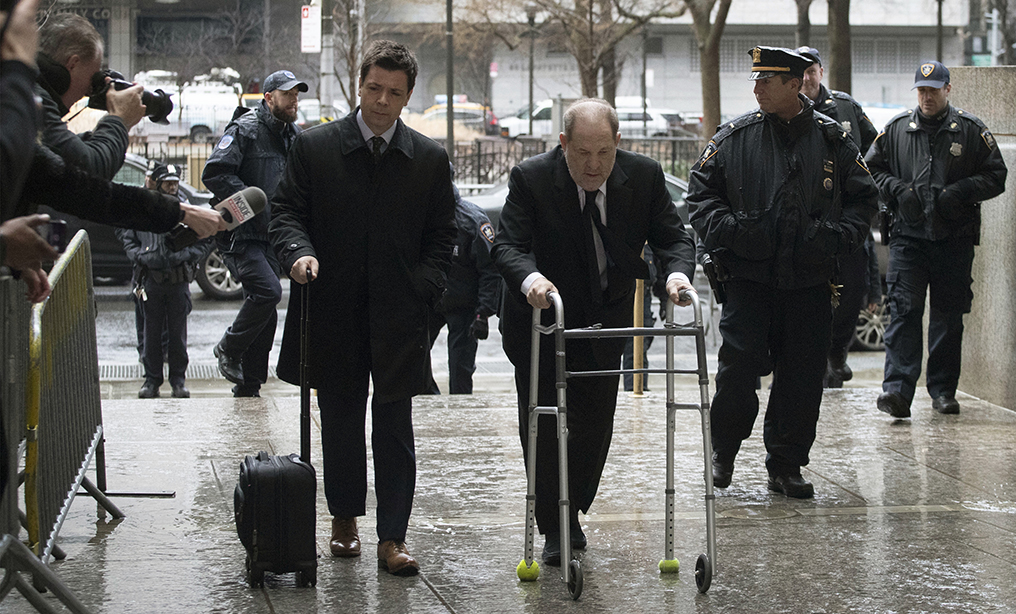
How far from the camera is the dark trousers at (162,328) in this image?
9.71 m

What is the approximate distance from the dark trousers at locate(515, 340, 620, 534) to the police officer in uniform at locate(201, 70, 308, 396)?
12.1 ft

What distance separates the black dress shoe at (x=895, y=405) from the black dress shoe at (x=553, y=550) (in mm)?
3668

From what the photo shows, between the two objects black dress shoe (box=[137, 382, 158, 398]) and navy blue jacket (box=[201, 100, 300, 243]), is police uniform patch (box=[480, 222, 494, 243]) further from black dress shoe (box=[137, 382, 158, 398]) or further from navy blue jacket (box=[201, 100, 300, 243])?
black dress shoe (box=[137, 382, 158, 398])

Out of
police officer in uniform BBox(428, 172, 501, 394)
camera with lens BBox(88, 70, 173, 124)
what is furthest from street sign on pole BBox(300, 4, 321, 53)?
camera with lens BBox(88, 70, 173, 124)

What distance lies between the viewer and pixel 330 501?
5.13 metres

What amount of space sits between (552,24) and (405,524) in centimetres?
3374

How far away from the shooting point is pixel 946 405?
8.31 metres

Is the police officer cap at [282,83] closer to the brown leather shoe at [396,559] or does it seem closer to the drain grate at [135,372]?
the drain grate at [135,372]

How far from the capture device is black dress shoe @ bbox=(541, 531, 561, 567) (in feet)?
16.5

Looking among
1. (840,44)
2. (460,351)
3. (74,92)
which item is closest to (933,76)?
(460,351)

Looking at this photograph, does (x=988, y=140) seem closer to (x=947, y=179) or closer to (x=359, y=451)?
(x=947, y=179)

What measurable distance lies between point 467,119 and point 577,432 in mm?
42986

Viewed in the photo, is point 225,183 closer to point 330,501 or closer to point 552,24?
point 330,501

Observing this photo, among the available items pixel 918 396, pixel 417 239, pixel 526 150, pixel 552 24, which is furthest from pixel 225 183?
pixel 552 24
